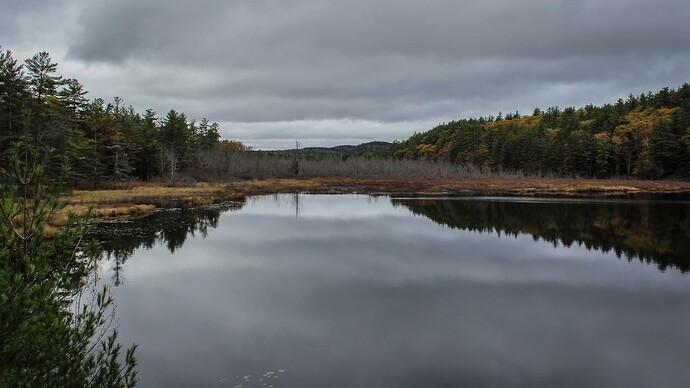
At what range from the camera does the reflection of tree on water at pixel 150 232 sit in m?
21.1

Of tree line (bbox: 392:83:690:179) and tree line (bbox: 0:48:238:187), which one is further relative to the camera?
tree line (bbox: 392:83:690:179)

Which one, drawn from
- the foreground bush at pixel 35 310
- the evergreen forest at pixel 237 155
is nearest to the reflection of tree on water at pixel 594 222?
the foreground bush at pixel 35 310

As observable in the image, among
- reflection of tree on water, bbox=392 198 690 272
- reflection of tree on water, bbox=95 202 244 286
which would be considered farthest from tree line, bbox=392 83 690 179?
reflection of tree on water, bbox=95 202 244 286

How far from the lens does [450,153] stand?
140 metres

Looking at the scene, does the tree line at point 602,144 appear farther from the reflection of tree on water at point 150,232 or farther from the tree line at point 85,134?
the reflection of tree on water at point 150,232

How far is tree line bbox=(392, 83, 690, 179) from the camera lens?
83562 millimetres

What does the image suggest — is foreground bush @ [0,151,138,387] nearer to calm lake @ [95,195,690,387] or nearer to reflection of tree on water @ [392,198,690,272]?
calm lake @ [95,195,690,387]

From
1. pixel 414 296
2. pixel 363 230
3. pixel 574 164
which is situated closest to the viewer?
pixel 414 296

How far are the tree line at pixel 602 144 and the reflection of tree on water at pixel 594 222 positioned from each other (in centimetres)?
4696

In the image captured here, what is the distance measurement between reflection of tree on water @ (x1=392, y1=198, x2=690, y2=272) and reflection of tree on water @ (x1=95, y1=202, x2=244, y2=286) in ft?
57.8

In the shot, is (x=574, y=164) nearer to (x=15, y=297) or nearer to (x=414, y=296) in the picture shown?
(x=414, y=296)

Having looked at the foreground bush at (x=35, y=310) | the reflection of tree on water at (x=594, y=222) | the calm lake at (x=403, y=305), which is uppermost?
the foreground bush at (x=35, y=310)

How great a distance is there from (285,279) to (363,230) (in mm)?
13268

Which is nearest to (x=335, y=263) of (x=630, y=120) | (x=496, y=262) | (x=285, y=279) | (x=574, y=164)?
(x=285, y=279)
